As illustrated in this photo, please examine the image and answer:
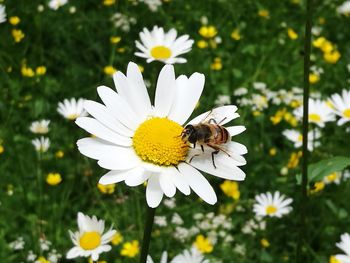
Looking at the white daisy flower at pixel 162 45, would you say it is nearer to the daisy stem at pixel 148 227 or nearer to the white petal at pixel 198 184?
the white petal at pixel 198 184

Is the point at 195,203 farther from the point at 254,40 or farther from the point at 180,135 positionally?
the point at 254,40

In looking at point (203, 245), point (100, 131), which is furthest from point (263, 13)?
point (100, 131)

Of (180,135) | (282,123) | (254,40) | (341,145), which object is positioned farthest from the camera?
(254,40)

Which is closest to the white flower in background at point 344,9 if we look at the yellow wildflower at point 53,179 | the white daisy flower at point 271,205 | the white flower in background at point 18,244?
the white daisy flower at point 271,205

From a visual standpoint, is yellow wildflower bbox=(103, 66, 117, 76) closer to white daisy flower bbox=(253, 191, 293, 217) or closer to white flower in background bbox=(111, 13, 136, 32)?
white flower in background bbox=(111, 13, 136, 32)

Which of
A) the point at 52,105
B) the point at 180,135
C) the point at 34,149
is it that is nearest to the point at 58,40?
the point at 52,105
